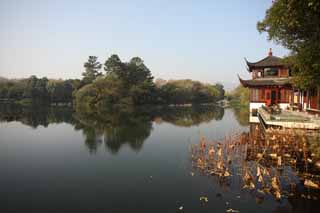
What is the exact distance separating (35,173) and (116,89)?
116 ft

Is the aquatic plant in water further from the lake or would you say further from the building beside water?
the building beside water

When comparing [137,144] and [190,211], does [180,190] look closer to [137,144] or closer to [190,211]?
[190,211]

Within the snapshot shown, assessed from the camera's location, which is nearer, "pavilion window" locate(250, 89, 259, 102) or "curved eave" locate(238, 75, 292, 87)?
"curved eave" locate(238, 75, 292, 87)

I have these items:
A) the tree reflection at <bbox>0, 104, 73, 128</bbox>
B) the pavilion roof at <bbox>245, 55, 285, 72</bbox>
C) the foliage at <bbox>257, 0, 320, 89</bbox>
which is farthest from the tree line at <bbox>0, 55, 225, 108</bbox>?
the foliage at <bbox>257, 0, 320, 89</bbox>

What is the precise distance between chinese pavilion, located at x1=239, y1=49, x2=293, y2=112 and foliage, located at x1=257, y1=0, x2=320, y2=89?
11.4 meters

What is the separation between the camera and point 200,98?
199ft

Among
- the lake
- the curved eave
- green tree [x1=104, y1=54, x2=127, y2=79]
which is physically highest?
green tree [x1=104, y1=54, x2=127, y2=79]

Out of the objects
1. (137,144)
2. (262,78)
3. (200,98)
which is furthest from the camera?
(200,98)

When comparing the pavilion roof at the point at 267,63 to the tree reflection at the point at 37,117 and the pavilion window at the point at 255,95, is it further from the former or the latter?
the tree reflection at the point at 37,117

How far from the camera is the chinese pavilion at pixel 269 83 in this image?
19.3m

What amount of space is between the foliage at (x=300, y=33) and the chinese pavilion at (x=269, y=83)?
1142 centimetres

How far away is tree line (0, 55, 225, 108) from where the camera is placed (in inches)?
1681

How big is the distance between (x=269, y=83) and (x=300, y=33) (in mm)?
12144

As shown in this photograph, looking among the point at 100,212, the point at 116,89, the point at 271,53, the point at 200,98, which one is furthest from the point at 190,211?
the point at 200,98
